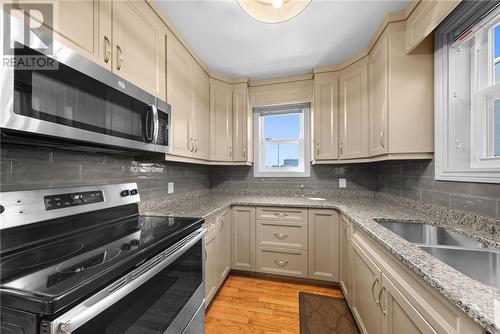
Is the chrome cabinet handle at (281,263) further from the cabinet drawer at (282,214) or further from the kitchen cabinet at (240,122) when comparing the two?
the kitchen cabinet at (240,122)

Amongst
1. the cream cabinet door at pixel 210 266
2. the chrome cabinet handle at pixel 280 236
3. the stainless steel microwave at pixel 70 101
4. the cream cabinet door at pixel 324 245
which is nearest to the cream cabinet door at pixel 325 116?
the cream cabinet door at pixel 324 245

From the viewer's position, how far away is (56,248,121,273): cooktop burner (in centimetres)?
65

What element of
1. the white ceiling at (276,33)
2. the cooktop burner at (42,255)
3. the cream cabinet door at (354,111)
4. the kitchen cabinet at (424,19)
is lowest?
the cooktop burner at (42,255)

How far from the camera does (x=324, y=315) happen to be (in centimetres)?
170

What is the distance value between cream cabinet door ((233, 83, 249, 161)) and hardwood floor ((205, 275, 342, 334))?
1.46 metres

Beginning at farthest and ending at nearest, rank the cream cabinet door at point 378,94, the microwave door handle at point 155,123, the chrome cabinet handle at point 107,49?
the cream cabinet door at point 378,94, the microwave door handle at point 155,123, the chrome cabinet handle at point 107,49

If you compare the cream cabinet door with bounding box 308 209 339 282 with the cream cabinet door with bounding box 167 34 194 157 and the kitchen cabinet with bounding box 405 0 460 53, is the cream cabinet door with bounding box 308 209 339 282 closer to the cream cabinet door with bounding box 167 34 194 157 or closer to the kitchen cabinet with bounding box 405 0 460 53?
the cream cabinet door with bounding box 167 34 194 157

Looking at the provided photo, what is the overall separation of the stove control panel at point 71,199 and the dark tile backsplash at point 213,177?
11 centimetres

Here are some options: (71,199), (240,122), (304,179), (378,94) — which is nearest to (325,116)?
(378,94)

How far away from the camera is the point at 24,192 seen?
856 mm

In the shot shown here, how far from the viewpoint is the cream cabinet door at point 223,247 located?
6.40 ft

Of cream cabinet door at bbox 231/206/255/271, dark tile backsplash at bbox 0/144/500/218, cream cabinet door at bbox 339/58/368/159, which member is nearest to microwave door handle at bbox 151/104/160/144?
dark tile backsplash at bbox 0/144/500/218

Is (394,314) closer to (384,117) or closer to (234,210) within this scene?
(384,117)

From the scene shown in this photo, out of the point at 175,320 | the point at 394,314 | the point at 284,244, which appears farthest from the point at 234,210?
the point at 394,314
